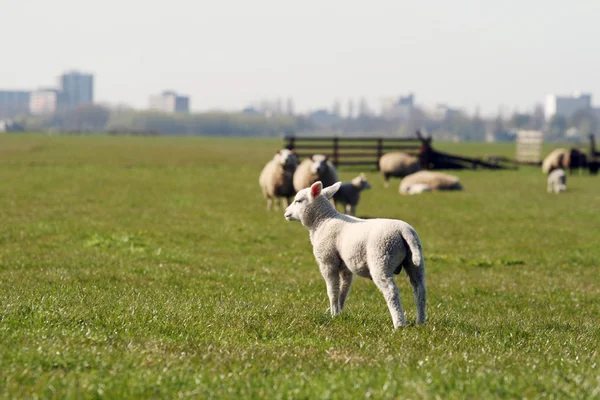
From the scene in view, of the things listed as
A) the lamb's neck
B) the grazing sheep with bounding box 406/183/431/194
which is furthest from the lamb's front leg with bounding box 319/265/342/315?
the grazing sheep with bounding box 406/183/431/194

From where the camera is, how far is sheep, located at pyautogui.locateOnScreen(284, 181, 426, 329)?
803cm

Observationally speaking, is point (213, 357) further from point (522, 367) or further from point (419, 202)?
point (419, 202)

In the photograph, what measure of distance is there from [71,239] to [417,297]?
1073 centimetres

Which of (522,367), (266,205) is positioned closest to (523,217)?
(266,205)

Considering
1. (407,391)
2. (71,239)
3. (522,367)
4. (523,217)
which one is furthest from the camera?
(523,217)

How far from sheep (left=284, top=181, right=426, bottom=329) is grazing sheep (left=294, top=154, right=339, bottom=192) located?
44.8 feet

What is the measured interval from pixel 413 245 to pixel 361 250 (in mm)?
597

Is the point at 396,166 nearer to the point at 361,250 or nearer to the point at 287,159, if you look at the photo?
the point at 287,159

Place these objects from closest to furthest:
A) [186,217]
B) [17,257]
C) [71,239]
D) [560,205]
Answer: [17,257], [71,239], [186,217], [560,205]

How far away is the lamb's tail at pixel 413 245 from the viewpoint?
25.8 ft

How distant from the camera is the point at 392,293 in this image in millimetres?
8062

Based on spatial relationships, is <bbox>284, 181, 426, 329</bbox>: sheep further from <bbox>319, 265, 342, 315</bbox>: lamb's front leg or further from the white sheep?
the white sheep

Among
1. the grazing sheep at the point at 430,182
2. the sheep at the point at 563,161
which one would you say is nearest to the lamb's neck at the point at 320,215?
the grazing sheep at the point at 430,182

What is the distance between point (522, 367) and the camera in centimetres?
639
